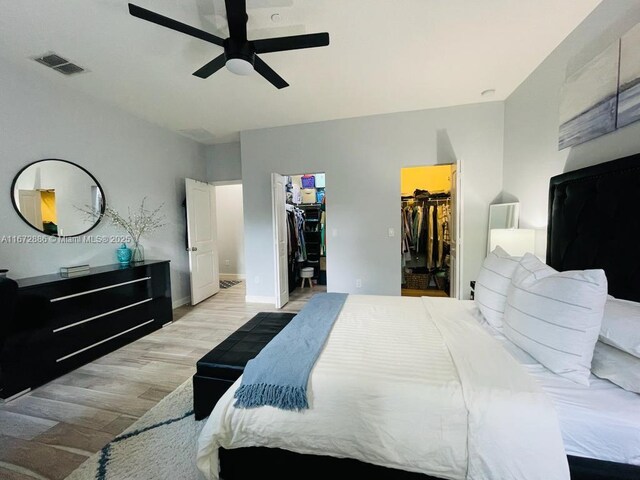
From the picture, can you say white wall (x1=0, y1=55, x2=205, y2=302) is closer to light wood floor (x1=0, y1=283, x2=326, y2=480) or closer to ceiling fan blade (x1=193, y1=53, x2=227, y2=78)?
light wood floor (x1=0, y1=283, x2=326, y2=480)

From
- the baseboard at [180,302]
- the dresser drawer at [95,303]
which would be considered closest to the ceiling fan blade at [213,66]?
the dresser drawer at [95,303]

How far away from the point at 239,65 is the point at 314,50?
715 millimetres

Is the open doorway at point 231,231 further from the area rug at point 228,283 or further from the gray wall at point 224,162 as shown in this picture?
the gray wall at point 224,162

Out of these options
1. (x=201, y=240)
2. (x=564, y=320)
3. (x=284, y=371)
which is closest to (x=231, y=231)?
(x=201, y=240)

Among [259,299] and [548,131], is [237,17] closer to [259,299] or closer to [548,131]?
[548,131]

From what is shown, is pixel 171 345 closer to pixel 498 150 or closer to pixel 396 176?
pixel 396 176

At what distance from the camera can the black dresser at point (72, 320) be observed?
184 cm

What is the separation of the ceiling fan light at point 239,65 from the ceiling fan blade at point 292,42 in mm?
122

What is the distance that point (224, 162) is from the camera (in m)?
4.50

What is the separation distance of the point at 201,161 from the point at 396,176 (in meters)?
3.39

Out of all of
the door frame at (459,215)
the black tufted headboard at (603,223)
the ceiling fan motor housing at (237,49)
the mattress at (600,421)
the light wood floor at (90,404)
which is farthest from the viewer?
the door frame at (459,215)

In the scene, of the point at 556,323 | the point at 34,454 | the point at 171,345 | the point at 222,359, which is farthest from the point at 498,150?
the point at 34,454

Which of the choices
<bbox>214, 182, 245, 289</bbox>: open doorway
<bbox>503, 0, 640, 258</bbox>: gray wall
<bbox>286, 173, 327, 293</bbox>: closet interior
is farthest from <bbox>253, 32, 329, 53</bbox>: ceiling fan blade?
<bbox>214, 182, 245, 289</bbox>: open doorway

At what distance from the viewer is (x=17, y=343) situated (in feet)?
5.98
